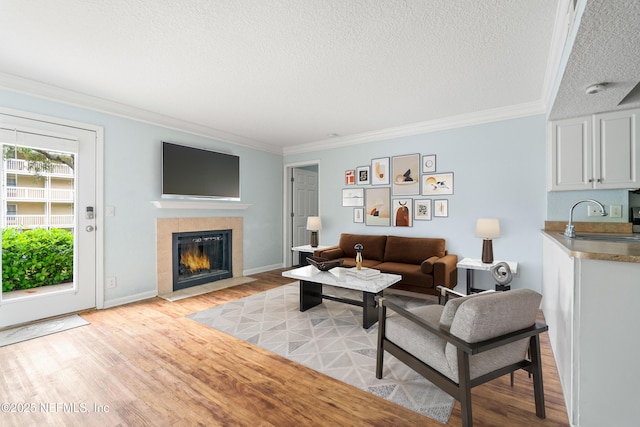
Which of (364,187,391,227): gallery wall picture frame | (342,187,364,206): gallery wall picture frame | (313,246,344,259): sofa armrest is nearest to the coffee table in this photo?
(313,246,344,259): sofa armrest

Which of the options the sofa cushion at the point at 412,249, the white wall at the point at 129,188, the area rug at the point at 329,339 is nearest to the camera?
the area rug at the point at 329,339

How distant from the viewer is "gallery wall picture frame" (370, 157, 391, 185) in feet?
15.9

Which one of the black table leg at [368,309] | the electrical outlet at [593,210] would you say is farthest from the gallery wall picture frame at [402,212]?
the electrical outlet at [593,210]

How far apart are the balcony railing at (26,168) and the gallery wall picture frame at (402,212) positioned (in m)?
4.36

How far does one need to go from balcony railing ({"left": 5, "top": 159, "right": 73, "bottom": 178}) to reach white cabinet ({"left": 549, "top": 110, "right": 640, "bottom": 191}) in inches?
215

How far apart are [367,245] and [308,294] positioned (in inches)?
61.0

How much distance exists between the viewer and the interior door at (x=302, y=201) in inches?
252

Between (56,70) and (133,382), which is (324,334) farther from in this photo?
(56,70)

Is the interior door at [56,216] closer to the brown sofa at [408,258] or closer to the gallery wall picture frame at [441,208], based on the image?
the brown sofa at [408,258]

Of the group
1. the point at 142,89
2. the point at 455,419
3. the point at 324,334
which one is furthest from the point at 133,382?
the point at 142,89

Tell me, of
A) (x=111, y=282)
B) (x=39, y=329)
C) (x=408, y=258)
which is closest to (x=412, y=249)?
(x=408, y=258)

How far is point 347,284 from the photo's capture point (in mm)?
2945

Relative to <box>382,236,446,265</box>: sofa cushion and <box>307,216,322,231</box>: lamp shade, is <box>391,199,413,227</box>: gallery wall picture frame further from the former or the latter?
<box>307,216,322,231</box>: lamp shade

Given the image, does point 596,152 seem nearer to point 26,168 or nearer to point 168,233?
point 168,233
